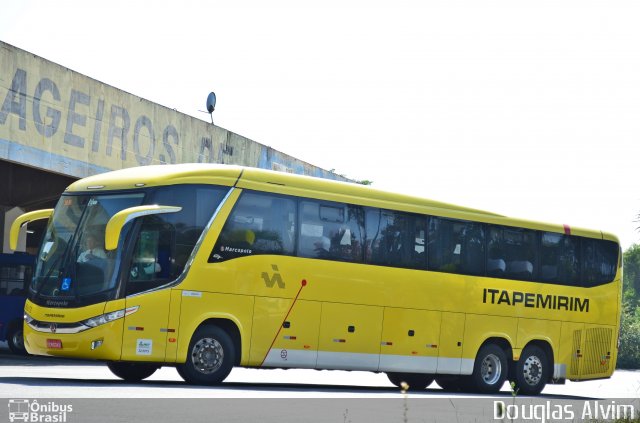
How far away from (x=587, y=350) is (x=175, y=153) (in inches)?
559

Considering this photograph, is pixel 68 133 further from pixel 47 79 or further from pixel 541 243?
pixel 541 243

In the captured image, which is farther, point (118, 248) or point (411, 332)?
point (411, 332)

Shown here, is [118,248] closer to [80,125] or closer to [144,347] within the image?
[144,347]

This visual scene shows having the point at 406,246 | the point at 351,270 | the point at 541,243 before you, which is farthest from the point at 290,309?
the point at 541,243

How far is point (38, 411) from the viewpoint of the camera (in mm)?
11867

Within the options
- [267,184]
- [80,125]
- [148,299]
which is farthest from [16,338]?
[148,299]

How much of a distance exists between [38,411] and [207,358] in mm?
6752

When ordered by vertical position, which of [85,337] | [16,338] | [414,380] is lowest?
[16,338]

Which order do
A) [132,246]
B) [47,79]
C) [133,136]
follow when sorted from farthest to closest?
[133,136]
[47,79]
[132,246]

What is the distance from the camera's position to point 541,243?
24.0 m

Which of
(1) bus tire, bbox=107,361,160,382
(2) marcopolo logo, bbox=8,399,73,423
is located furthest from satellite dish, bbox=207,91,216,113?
(2) marcopolo logo, bbox=8,399,73,423

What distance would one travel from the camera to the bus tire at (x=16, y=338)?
30.3 metres

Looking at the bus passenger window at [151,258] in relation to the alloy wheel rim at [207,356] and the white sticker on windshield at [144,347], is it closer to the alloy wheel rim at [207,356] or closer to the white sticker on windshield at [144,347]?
the white sticker on windshield at [144,347]

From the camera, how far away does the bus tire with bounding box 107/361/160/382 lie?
19.3 m
